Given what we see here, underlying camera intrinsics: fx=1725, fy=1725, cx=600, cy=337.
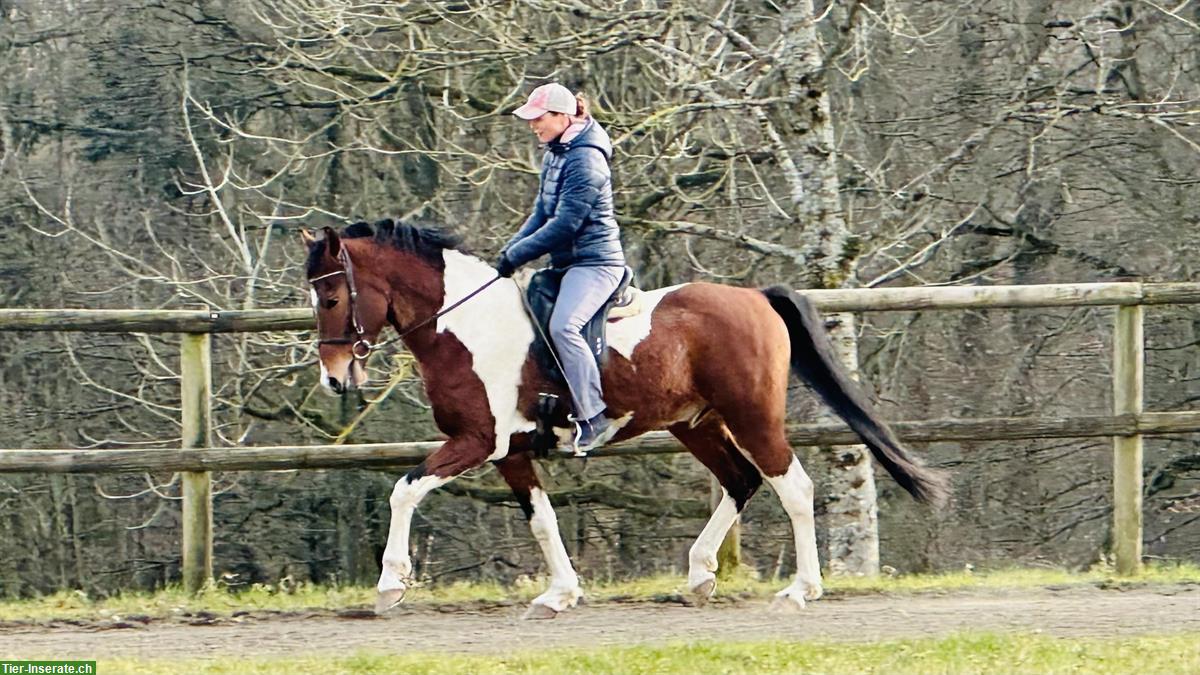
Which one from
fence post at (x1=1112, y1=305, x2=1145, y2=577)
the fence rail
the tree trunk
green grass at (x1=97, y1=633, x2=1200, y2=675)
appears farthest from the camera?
the tree trunk

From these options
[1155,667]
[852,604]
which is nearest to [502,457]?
[852,604]

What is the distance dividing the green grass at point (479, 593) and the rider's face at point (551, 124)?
2416mm

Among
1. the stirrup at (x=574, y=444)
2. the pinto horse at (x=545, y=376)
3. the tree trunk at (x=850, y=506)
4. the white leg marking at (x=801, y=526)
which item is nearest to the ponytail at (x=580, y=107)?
the pinto horse at (x=545, y=376)

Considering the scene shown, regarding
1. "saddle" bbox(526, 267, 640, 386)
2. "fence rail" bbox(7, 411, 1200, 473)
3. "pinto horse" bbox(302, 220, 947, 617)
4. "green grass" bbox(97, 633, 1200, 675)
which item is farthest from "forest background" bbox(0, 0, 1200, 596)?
"green grass" bbox(97, 633, 1200, 675)

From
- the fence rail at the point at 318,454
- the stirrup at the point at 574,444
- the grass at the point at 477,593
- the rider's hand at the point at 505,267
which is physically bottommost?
the grass at the point at 477,593

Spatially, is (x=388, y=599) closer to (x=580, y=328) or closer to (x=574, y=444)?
(x=574, y=444)

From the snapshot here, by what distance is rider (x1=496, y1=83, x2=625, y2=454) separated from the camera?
25.7ft

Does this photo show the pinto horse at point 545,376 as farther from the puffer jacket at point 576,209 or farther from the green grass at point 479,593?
the green grass at point 479,593

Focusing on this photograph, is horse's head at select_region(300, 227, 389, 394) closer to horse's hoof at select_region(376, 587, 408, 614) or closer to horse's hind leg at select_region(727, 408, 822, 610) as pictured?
horse's hoof at select_region(376, 587, 408, 614)

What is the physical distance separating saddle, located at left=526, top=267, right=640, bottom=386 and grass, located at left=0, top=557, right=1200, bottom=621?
141 cm

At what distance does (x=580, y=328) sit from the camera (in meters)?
7.86

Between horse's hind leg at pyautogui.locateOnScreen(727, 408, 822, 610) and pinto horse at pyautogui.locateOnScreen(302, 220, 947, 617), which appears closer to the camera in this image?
pinto horse at pyautogui.locateOnScreen(302, 220, 947, 617)

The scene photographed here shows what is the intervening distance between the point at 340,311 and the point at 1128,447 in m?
4.34

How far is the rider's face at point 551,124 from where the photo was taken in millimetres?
7855
